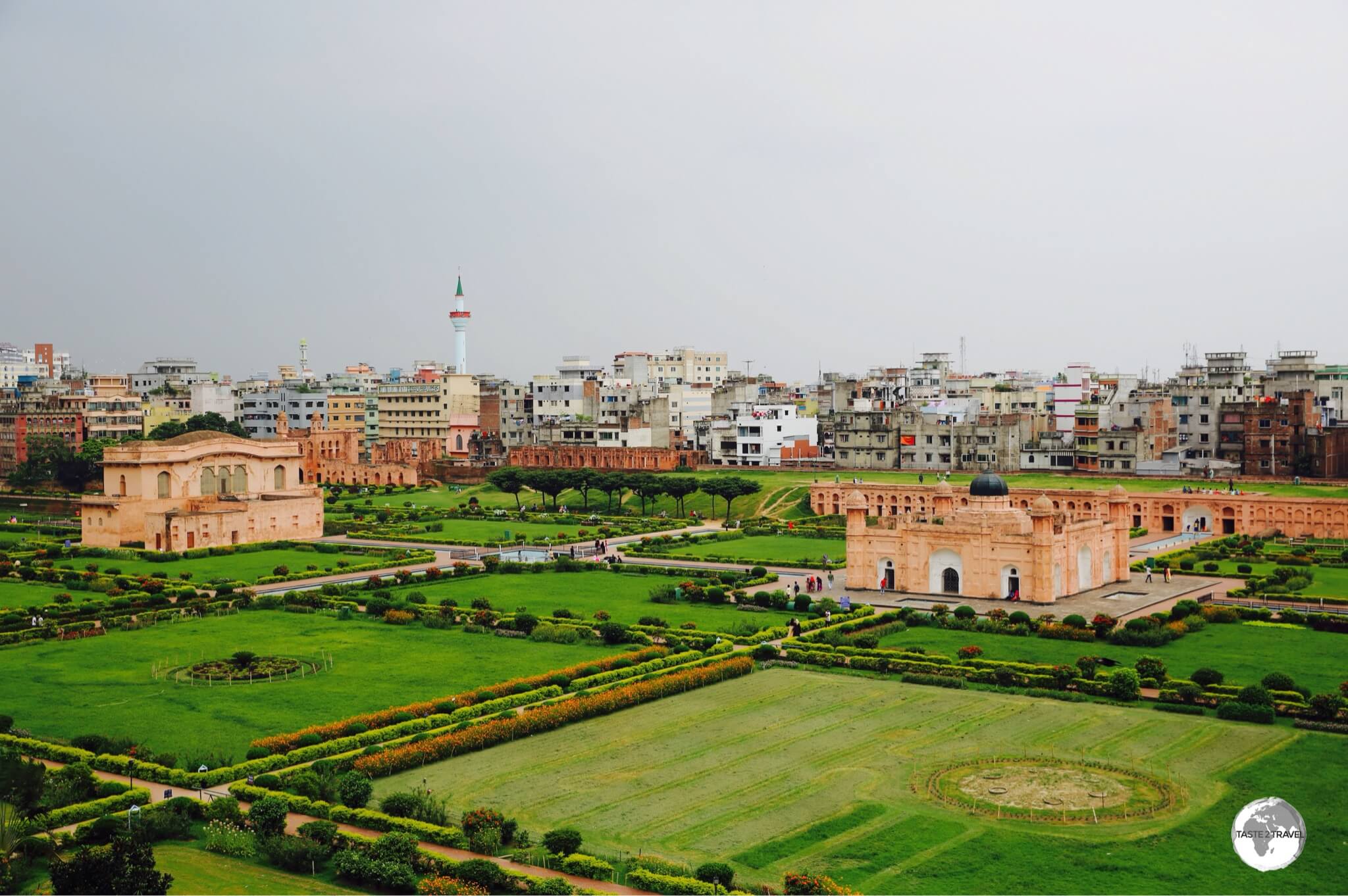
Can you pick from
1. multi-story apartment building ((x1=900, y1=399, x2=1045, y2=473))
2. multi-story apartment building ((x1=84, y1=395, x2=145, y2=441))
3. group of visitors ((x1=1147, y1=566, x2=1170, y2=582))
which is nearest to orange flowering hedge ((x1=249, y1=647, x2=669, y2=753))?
group of visitors ((x1=1147, y1=566, x2=1170, y2=582))

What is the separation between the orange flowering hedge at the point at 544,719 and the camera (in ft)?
109

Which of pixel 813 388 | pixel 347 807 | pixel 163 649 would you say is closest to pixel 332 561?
pixel 163 649

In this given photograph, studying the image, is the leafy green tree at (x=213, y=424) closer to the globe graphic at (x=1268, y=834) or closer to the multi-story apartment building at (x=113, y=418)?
the multi-story apartment building at (x=113, y=418)

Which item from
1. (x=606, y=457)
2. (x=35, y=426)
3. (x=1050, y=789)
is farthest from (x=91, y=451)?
(x=1050, y=789)

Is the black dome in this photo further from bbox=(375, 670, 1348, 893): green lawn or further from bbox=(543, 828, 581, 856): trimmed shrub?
bbox=(543, 828, 581, 856): trimmed shrub

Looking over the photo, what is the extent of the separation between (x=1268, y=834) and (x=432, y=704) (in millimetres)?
21675

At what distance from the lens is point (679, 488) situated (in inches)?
3871

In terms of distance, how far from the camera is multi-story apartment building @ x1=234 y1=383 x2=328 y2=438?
144375 millimetres

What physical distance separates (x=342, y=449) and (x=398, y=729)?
9972 cm

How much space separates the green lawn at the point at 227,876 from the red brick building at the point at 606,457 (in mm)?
88284

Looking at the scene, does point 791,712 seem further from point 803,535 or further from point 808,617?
point 803,535

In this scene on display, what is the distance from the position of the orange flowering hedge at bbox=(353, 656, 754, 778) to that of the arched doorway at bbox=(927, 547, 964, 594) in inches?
683

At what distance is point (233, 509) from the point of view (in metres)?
83.8

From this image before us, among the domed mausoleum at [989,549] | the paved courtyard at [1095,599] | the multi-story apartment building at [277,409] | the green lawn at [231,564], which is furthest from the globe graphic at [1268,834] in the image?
the multi-story apartment building at [277,409]
